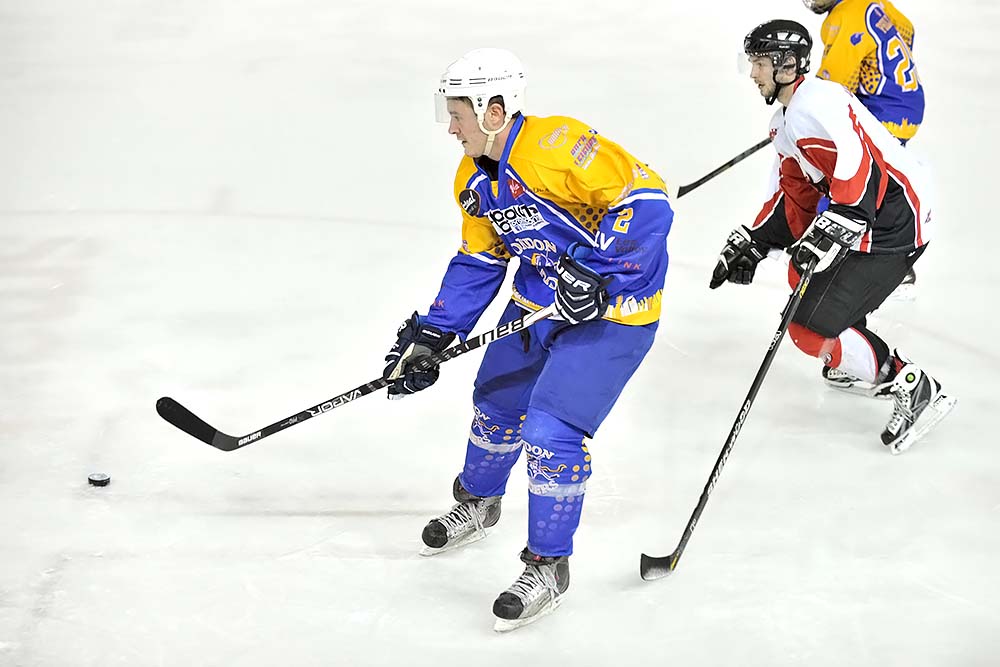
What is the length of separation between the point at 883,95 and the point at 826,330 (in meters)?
1.18

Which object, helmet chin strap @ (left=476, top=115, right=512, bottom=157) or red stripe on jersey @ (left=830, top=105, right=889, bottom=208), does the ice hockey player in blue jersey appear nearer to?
helmet chin strap @ (left=476, top=115, right=512, bottom=157)

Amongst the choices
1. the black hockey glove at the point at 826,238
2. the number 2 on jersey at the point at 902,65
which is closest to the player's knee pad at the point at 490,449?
the black hockey glove at the point at 826,238

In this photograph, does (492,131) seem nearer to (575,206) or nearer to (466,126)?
(466,126)

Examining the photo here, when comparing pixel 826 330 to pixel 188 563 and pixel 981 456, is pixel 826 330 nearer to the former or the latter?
pixel 981 456

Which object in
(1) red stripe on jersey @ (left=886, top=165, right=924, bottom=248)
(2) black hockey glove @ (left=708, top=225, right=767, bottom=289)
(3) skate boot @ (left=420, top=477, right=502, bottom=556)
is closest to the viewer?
(3) skate boot @ (left=420, top=477, right=502, bottom=556)

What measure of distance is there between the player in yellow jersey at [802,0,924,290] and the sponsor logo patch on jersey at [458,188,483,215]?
1.89m

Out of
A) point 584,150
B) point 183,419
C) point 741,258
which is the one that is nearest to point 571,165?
point 584,150

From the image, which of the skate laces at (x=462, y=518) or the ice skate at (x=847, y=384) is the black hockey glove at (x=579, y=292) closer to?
the skate laces at (x=462, y=518)

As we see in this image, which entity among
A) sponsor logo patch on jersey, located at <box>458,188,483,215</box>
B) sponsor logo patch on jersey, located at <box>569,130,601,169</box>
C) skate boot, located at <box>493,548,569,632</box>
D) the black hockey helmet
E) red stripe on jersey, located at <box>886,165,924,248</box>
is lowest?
skate boot, located at <box>493,548,569,632</box>

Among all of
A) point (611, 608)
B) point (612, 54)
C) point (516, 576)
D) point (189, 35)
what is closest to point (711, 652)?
→ point (611, 608)

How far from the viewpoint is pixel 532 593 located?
2.73 m

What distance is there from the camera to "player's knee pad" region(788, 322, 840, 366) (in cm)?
346

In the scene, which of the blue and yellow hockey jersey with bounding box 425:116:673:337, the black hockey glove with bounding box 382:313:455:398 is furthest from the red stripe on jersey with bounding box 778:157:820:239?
the black hockey glove with bounding box 382:313:455:398

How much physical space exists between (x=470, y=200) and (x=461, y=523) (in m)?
0.74
